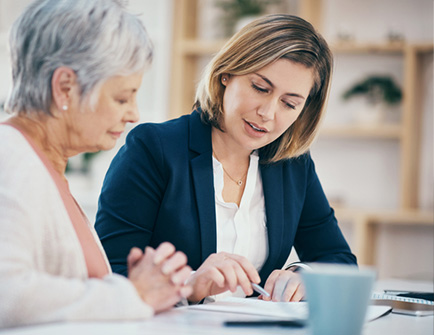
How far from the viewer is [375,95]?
3678 mm

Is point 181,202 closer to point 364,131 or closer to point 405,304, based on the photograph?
point 405,304

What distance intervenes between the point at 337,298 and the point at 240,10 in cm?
327

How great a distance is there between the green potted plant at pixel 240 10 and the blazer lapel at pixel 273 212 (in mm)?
2285

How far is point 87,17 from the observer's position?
0.94m

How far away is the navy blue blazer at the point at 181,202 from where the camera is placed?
1.44 meters

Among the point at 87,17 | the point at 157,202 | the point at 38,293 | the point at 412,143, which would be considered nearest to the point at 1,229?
the point at 38,293

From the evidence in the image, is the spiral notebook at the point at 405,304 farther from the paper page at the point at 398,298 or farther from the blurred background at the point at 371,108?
the blurred background at the point at 371,108

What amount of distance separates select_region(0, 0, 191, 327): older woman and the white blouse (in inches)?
23.8

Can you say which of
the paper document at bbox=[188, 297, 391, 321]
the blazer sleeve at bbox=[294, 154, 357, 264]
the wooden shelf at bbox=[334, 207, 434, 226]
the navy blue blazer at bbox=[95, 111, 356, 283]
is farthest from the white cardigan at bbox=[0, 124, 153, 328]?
the wooden shelf at bbox=[334, 207, 434, 226]

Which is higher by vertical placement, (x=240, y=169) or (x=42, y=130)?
(x=42, y=130)

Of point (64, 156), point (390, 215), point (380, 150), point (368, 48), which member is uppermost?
point (368, 48)

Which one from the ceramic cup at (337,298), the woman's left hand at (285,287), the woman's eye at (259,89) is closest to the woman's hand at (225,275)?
the woman's left hand at (285,287)

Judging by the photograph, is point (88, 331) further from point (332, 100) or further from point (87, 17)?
point (332, 100)

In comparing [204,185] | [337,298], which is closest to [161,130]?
[204,185]
